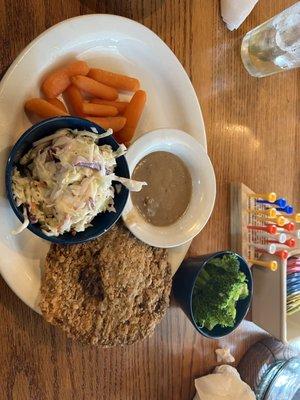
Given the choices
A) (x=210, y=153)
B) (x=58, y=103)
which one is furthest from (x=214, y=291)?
(x=58, y=103)

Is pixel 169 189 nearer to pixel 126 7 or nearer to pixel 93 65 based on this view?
pixel 93 65

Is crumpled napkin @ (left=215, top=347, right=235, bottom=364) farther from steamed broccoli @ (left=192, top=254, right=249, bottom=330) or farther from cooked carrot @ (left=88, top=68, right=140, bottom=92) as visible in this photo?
cooked carrot @ (left=88, top=68, right=140, bottom=92)

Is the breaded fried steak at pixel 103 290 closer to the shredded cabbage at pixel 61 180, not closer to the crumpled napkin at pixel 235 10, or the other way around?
the shredded cabbage at pixel 61 180

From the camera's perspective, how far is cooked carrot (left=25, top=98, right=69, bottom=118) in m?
0.98

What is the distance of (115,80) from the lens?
1.10 m

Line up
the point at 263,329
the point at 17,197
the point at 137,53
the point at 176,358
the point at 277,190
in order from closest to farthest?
the point at 17,197 → the point at 137,53 → the point at 176,358 → the point at 263,329 → the point at 277,190

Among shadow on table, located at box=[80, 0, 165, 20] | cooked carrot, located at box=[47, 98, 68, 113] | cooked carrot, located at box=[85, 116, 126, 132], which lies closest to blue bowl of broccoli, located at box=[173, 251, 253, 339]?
cooked carrot, located at box=[85, 116, 126, 132]

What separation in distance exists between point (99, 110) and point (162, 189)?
0.84ft

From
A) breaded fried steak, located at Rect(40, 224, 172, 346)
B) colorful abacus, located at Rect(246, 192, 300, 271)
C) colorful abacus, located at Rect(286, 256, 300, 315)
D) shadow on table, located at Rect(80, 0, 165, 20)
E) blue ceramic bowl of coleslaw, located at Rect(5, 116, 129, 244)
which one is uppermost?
shadow on table, located at Rect(80, 0, 165, 20)

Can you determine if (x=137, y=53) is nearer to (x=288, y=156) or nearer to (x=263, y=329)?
(x=288, y=156)

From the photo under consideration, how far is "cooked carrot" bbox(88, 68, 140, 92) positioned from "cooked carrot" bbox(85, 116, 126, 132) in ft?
0.26

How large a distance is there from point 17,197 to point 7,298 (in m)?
0.26

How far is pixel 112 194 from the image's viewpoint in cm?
101

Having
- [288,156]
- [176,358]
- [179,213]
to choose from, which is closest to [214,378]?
[176,358]
